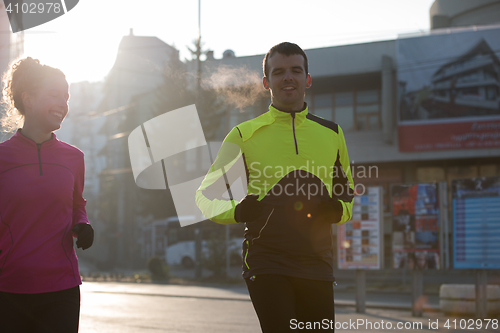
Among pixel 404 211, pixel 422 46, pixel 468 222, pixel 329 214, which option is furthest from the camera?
pixel 422 46

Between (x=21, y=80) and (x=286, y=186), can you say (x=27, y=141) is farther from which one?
(x=286, y=186)

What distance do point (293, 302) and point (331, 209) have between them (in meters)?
0.50

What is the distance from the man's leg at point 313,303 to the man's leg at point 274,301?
0.16 feet

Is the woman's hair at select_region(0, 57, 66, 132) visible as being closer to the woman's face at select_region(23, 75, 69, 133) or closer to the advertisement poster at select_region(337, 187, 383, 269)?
the woman's face at select_region(23, 75, 69, 133)

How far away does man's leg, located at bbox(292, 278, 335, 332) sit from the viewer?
113 inches

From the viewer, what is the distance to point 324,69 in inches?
1054

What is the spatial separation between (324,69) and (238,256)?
9637 mm

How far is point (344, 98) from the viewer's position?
27.6 metres

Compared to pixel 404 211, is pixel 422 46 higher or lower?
higher

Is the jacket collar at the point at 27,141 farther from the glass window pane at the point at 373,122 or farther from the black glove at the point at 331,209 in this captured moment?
the glass window pane at the point at 373,122

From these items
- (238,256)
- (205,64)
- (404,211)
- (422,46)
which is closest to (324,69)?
(422,46)

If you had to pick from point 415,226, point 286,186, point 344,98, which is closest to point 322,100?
point 344,98

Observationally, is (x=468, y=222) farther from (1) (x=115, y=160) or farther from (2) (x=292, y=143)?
(1) (x=115, y=160)

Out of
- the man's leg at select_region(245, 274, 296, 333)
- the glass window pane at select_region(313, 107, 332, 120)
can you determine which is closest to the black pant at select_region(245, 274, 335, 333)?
the man's leg at select_region(245, 274, 296, 333)
